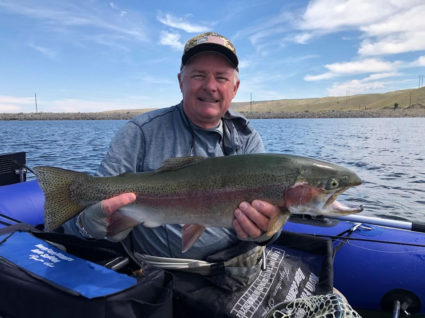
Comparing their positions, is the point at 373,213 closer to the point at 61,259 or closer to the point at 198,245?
the point at 198,245

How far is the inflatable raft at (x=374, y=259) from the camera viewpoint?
4.12 metres

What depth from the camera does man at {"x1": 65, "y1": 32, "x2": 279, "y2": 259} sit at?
3158mm

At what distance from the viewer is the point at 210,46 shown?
333cm

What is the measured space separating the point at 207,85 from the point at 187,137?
61 centimetres

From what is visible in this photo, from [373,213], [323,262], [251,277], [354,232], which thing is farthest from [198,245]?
[373,213]

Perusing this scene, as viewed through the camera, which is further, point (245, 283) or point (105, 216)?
point (245, 283)

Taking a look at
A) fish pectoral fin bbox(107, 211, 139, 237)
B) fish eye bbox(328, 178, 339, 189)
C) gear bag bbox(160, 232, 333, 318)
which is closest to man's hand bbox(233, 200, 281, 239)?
fish eye bbox(328, 178, 339, 189)

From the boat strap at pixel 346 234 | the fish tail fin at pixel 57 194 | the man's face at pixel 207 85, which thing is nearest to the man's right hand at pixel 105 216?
the fish tail fin at pixel 57 194

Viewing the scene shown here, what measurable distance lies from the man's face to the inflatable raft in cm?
263

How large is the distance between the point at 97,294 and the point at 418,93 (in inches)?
8758

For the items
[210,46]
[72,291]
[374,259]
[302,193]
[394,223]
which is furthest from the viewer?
[394,223]

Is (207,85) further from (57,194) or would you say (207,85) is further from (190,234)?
(57,194)

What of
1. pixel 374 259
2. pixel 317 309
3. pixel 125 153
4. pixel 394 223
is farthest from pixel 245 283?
pixel 394 223

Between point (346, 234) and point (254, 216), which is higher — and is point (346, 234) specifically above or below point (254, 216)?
below
